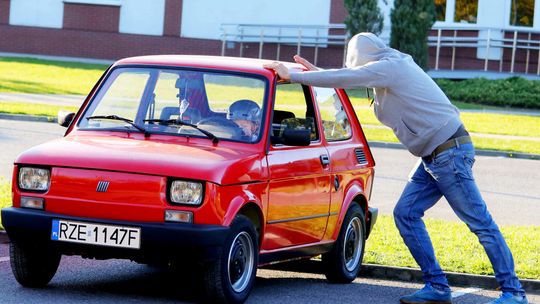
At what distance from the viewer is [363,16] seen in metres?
36.8

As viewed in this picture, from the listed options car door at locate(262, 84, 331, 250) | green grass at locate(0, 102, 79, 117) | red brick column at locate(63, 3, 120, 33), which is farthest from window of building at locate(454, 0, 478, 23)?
car door at locate(262, 84, 331, 250)

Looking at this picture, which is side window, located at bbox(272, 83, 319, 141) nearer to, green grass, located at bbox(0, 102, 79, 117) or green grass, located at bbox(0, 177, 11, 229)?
green grass, located at bbox(0, 177, 11, 229)

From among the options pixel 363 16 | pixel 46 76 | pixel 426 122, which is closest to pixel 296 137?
pixel 426 122

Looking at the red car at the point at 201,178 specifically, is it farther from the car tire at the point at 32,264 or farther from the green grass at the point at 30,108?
the green grass at the point at 30,108

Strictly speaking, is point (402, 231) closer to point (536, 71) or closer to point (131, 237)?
point (131, 237)

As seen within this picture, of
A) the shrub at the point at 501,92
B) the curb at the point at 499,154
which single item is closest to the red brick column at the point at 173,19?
the shrub at the point at 501,92

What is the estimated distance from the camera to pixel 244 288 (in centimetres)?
779

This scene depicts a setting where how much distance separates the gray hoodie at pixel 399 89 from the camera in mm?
8125

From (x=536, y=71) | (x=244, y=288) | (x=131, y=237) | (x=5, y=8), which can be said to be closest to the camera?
(x=131, y=237)

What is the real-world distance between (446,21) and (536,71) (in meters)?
3.74

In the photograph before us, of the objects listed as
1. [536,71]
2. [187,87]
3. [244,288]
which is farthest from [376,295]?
[536,71]

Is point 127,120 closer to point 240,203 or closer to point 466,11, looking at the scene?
point 240,203

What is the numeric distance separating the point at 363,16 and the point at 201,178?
2987 cm

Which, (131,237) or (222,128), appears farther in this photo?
(222,128)
